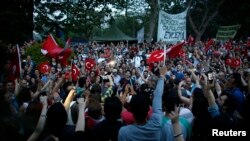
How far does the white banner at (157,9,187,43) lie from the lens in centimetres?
2392

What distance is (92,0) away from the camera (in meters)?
33.5

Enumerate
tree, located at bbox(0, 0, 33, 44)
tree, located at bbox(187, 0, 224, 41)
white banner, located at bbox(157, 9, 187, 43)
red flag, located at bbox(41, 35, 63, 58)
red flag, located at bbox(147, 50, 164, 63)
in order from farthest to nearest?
1. tree, located at bbox(187, 0, 224, 41)
2. white banner, located at bbox(157, 9, 187, 43)
3. red flag, located at bbox(41, 35, 63, 58)
4. red flag, located at bbox(147, 50, 164, 63)
5. tree, located at bbox(0, 0, 33, 44)

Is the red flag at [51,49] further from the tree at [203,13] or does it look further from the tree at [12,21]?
the tree at [203,13]

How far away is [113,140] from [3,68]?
228 centimetres

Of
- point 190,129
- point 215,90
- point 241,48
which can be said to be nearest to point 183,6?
point 241,48

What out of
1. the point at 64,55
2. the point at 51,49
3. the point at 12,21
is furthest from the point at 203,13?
the point at 12,21

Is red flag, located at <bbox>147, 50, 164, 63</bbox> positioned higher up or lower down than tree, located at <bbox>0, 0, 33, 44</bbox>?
lower down

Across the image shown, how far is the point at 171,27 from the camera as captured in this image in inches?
957

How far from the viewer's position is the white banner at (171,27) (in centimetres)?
2392

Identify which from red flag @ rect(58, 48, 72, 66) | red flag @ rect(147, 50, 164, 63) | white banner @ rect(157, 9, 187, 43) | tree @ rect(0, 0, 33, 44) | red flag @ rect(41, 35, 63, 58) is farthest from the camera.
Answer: white banner @ rect(157, 9, 187, 43)

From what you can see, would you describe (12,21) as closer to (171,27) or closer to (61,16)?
(171,27)

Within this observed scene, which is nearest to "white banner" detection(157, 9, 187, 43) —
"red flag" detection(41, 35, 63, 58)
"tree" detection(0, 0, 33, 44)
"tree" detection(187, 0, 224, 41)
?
"tree" detection(187, 0, 224, 41)

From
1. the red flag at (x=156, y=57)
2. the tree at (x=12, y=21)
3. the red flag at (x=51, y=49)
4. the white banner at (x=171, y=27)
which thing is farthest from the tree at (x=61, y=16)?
the tree at (x=12, y=21)

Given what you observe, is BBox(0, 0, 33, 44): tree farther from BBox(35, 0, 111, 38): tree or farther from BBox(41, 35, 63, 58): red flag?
BBox(35, 0, 111, 38): tree
